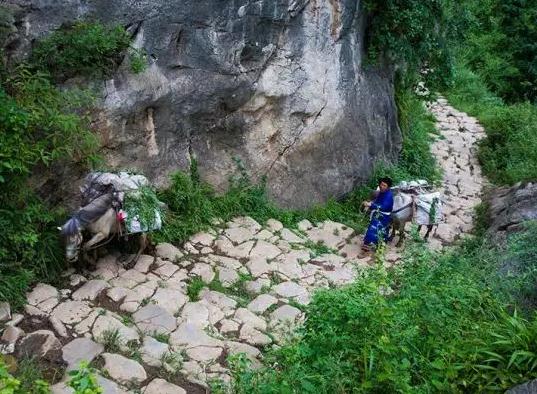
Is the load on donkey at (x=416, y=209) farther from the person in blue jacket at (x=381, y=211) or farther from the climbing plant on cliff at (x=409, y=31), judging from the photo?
the climbing plant on cliff at (x=409, y=31)

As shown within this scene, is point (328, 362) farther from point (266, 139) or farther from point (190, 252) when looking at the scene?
point (266, 139)

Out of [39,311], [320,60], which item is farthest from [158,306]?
[320,60]

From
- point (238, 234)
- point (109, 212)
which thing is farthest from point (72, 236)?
point (238, 234)

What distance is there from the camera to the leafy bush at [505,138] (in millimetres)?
13242

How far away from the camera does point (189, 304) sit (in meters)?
7.14

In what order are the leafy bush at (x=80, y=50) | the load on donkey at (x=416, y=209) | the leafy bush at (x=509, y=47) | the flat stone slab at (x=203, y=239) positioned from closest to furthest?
the leafy bush at (x=80, y=50) → the flat stone slab at (x=203, y=239) → the load on donkey at (x=416, y=209) → the leafy bush at (x=509, y=47)

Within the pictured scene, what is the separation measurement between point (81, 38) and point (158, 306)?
3.72 meters

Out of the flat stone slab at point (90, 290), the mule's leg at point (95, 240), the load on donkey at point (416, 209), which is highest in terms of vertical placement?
the mule's leg at point (95, 240)

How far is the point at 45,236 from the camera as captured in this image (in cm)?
711

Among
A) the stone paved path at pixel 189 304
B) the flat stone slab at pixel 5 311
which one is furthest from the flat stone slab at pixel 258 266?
the flat stone slab at pixel 5 311

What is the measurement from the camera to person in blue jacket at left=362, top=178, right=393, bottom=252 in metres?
9.20

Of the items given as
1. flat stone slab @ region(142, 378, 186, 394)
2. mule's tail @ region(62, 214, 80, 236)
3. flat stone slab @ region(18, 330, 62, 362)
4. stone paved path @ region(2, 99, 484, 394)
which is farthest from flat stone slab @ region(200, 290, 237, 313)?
flat stone slab @ region(18, 330, 62, 362)

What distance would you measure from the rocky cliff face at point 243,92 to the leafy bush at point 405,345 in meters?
4.35

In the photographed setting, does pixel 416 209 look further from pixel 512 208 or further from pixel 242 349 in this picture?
pixel 242 349
